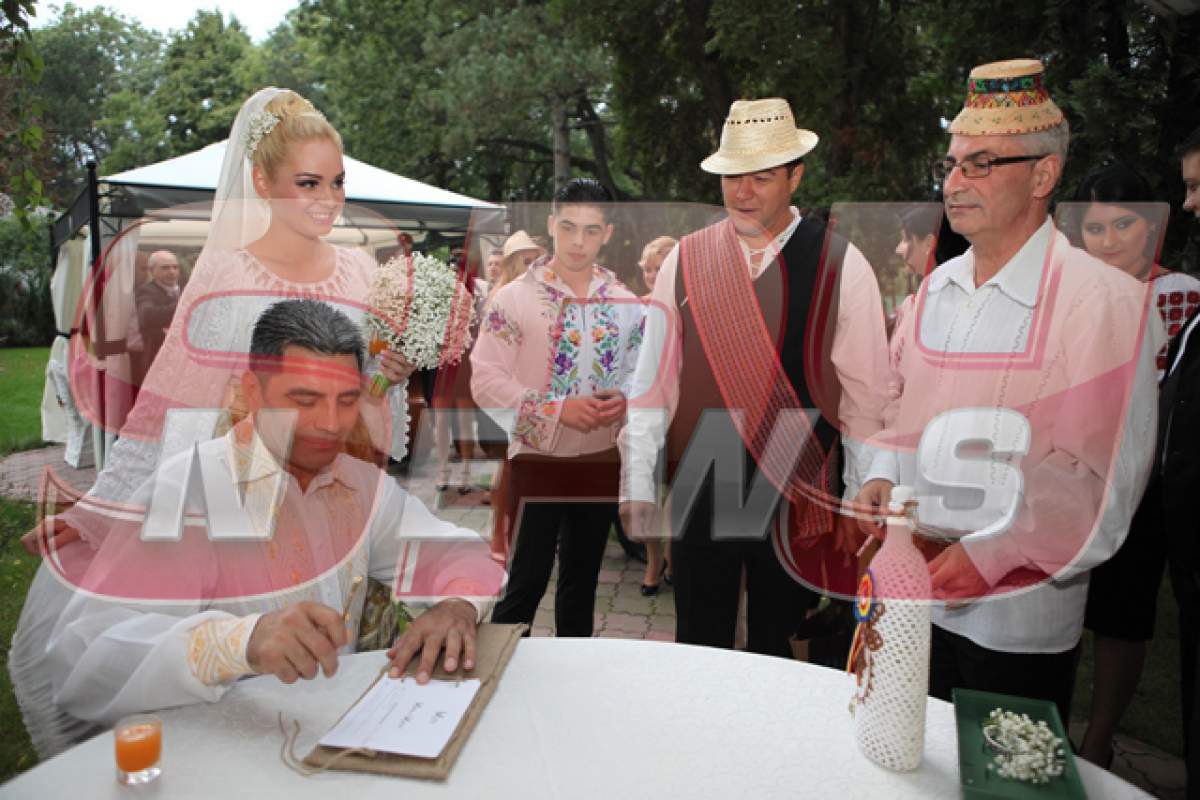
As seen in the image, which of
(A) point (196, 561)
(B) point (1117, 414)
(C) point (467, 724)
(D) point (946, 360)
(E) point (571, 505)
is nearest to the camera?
(C) point (467, 724)

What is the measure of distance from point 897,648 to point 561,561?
2002 millimetres

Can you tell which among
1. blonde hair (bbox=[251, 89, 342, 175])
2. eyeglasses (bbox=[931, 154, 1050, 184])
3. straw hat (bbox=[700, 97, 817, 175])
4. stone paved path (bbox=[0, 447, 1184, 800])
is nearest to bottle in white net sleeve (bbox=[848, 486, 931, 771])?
eyeglasses (bbox=[931, 154, 1050, 184])

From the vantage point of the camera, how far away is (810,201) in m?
8.81

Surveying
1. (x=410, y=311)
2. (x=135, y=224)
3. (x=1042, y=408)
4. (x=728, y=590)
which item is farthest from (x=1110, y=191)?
(x=135, y=224)

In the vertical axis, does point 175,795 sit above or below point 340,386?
below

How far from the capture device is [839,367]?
7.91ft

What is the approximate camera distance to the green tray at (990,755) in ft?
3.84

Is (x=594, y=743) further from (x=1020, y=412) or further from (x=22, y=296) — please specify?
(x=22, y=296)

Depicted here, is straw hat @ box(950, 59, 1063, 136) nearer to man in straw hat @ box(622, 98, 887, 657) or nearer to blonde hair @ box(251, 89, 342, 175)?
man in straw hat @ box(622, 98, 887, 657)

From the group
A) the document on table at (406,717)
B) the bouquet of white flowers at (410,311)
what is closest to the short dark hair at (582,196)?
the bouquet of white flowers at (410,311)

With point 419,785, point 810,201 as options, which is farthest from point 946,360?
point 810,201

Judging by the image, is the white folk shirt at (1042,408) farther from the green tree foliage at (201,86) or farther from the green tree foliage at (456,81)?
the green tree foliage at (201,86)

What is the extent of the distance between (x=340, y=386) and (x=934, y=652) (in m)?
1.63

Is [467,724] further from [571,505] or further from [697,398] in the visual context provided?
[571,505]
